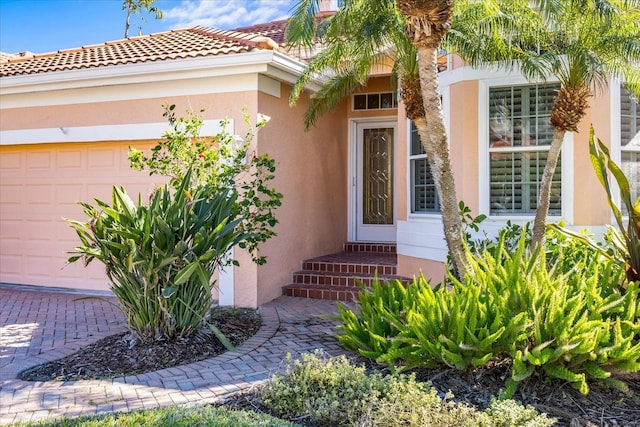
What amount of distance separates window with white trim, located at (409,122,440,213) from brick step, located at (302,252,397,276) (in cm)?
114

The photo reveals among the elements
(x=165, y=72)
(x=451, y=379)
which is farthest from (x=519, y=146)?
(x=165, y=72)

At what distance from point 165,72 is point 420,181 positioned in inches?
178

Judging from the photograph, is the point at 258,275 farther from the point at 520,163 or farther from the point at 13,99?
the point at 13,99

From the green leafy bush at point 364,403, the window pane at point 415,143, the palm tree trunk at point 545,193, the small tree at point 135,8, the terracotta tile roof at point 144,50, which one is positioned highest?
the small tree at point 135,8

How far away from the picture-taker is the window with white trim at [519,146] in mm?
8500

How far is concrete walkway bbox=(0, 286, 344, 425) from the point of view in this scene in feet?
16.6

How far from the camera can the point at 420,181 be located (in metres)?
9.71

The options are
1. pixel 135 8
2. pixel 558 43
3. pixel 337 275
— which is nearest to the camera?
pixel 558 43

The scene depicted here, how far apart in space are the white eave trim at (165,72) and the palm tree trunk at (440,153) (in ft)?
10.9

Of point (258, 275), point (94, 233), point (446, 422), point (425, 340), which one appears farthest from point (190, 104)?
point (446, 422)

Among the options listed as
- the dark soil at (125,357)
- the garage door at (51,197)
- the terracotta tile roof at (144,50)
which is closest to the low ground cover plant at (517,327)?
the dark soil at (125,357)

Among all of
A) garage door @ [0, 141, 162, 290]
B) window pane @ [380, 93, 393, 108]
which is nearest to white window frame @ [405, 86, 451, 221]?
window pane @ [380, 93, 393, 108]

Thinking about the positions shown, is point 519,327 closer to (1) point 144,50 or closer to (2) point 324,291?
(2) point 324,291

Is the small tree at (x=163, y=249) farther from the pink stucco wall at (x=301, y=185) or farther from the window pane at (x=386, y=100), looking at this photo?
the window pane at (x=386, y=100)
